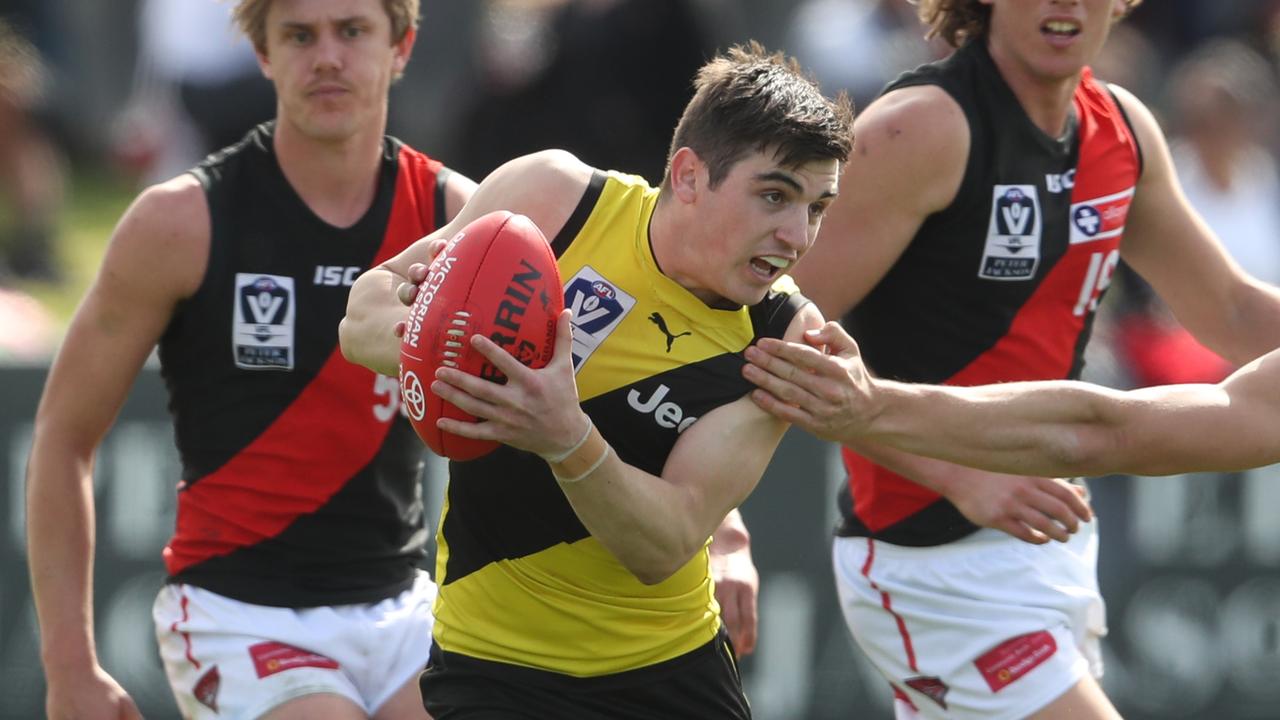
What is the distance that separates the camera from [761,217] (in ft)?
13.0

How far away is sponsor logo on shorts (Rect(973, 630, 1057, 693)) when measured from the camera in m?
4.95

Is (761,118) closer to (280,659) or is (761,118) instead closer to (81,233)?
(280,659)

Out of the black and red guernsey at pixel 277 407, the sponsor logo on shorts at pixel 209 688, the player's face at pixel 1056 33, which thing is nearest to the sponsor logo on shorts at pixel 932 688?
the black and red guernsey at pixel 277 407

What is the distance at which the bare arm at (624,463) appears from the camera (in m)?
3.57

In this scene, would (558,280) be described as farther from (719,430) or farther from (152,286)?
(152,286)

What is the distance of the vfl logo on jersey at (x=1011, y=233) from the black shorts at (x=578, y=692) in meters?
1.38

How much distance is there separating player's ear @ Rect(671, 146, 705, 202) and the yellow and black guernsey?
0.56 ft

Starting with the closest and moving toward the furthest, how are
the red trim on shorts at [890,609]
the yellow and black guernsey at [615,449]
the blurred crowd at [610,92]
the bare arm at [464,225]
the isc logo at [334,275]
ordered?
the bare arm at [464,225]
the yellow and black guernsey at [615,449]
the isc logo at [334,275]
the red trim on shorts at [890,609]
the blurred crowd at [610,92]

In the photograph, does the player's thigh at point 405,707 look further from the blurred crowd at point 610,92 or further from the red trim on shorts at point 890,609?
the blurred crowd at point 610,92

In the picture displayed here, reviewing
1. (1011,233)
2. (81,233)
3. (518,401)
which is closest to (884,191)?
(1011,233)

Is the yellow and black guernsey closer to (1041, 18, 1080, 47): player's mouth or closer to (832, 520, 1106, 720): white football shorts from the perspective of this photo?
(832, 520, 1106, 720): white football shorts

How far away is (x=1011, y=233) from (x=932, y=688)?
4.25 ft

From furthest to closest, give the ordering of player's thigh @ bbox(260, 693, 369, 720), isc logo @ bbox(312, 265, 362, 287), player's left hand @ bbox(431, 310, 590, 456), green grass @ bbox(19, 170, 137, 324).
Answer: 1. green grass @ bbox(19, 170, 137, 324)
2. isc logo @ bbox(312, 265, 362, 287)
3. player's thigh @ bbox(260, 693, 369, 720)
4. player's left hand @ bbox(431, 310, 590, 456)

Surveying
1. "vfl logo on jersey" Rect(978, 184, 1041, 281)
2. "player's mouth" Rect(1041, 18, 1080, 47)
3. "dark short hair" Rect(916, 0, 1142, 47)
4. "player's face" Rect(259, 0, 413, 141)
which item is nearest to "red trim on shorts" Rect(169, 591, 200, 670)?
"player's face" Rect(259, 0, 413, 141)
